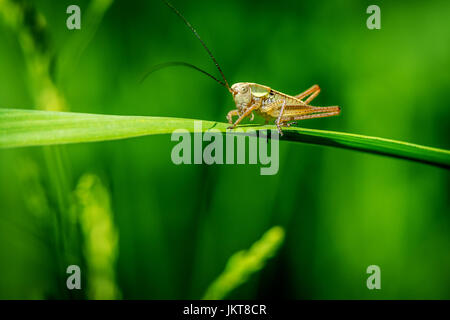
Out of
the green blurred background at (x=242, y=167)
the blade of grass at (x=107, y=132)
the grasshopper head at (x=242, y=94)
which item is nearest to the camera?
the blade of grass at (x=107, y=132)

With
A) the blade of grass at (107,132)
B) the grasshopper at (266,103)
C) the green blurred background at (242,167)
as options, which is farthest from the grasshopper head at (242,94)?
the blade of grass at (107,132)

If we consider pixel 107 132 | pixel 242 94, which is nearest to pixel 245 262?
pixel 107 132

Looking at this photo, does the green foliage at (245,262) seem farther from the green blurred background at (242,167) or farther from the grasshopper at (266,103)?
the grasshopper at (266,103)

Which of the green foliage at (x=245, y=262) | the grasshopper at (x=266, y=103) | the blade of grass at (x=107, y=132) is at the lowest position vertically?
the green foliage at (x=245, y=262)

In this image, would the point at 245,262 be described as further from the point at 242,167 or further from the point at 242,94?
the point at 242,94

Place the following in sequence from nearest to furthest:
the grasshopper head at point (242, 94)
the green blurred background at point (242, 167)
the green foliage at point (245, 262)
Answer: the green foliage at point (245, 262)
the green blurred background at point (242, 167)
the grasshopper head at point (242, 94)

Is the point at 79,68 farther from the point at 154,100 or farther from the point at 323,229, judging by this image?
the point at 323,229
